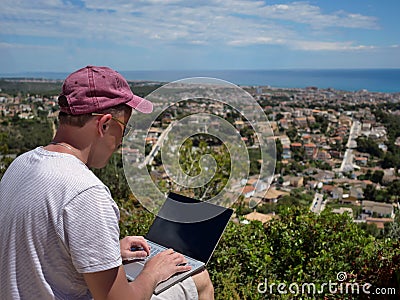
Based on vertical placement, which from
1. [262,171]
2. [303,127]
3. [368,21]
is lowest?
[303,127]

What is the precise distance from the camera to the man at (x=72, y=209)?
105 cm

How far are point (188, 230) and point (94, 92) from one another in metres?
0.73

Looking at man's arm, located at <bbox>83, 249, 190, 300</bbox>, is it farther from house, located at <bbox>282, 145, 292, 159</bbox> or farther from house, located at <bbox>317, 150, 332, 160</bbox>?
house, located at <bbox>317, 150, 332, 160</bbox>

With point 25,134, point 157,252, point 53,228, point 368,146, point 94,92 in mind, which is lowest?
point 368,146

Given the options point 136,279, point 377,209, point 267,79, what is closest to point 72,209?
point 136,279

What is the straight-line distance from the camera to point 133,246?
1.69 m

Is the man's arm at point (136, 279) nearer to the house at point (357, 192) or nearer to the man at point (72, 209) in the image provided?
the man at point (72, 209)

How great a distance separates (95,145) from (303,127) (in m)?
15.8

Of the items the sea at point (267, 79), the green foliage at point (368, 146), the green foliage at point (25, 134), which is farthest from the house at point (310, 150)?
the green foliage at point (25, 134)

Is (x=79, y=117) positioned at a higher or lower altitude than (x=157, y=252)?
higher

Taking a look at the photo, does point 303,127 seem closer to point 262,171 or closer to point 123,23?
point 123,23

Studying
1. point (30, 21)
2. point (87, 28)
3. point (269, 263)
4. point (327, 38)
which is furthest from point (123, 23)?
point (327, 38)

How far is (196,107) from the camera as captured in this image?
6.27 ft

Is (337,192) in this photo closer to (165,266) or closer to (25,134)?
(25,134)
